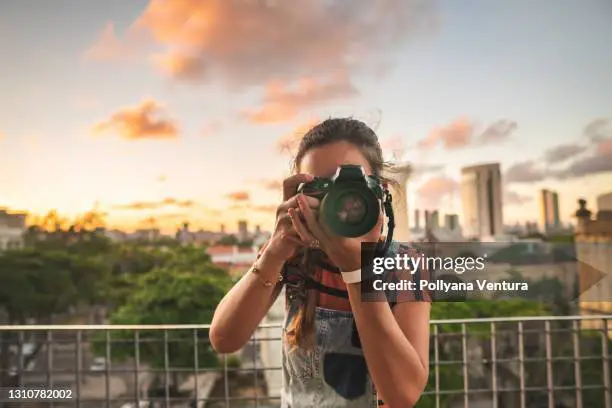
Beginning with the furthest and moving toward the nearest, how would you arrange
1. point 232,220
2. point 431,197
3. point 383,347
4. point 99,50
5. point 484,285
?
point 232,220, point 99,50, point 431,197, point 484,285, point 383,347

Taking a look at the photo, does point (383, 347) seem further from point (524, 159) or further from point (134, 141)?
point (134, 141)

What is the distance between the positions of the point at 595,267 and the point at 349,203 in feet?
3.79

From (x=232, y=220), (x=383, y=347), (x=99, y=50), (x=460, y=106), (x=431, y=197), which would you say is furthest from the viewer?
(x=232, y=220)

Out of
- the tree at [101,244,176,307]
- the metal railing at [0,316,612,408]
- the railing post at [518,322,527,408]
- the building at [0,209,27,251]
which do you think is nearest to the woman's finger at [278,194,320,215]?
the metal railing at [0,316,612,408]

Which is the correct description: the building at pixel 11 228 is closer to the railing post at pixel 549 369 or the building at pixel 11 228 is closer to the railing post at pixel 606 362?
the railing post at pixel 549 369

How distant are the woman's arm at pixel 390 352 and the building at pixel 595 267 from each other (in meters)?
0.89

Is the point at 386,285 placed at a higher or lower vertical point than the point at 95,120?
lower

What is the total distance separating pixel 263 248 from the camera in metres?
0.53

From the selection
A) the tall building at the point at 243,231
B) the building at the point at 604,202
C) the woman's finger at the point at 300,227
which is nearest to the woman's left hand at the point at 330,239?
the woman's finger at the point at 300,227

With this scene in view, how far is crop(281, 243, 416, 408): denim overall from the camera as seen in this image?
0.49 meters

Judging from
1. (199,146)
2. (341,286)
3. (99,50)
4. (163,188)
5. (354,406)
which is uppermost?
(99,50)

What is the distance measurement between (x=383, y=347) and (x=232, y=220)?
3134 mm

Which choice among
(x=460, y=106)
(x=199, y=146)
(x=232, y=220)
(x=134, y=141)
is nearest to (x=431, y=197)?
(x=460, y=106)

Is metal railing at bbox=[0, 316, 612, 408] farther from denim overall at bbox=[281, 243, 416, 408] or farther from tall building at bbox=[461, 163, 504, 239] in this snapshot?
denim overall at bbox=[281, 243, 416, 408]
